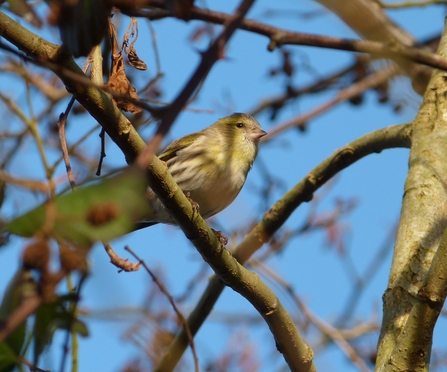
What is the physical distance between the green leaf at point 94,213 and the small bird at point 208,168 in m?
3.28

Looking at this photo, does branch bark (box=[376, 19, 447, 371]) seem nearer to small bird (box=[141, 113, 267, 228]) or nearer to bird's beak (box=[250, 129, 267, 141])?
small bird (box=[141, 113, 267, 228])

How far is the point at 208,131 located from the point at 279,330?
2.46m

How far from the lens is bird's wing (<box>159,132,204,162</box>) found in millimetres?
4953

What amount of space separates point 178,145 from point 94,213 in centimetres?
395

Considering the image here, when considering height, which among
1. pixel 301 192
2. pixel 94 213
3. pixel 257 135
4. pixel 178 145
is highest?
pixel 257 135

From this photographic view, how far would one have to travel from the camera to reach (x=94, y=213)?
1.09 metres

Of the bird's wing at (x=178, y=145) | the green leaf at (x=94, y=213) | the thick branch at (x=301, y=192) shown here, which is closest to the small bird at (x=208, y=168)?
the bird's wing at (x=178, y=145)

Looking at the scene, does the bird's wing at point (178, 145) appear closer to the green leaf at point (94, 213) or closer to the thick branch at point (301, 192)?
the thick branch at point (301, 192)

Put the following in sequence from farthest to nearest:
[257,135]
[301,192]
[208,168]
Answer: [257,135] → [208,168] → [301,192]

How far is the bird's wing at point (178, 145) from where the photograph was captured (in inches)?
195

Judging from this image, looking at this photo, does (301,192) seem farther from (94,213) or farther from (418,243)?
(94,213)

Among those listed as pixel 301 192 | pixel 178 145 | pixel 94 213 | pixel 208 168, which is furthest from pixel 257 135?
pixel 94 213

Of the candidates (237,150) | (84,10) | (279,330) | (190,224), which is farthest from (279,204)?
(84,10)

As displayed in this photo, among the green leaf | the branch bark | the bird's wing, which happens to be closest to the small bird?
A: the bird's wing
